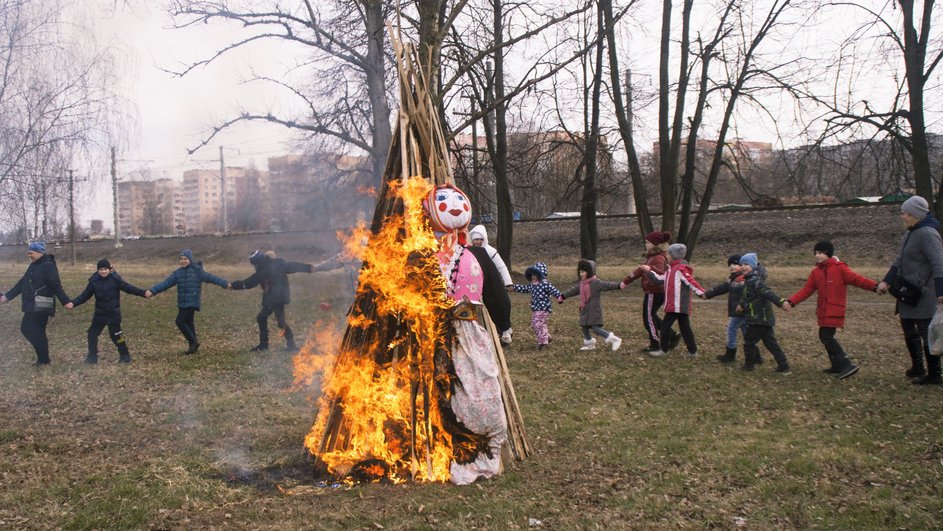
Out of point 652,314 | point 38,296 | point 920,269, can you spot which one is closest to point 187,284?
point 38,296

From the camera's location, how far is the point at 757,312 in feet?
29.9

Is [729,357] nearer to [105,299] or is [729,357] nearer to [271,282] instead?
[271,282]

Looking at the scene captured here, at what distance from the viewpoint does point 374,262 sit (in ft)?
18.0

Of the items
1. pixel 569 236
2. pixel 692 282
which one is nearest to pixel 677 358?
pixel 692 282

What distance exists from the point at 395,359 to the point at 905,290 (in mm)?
6017

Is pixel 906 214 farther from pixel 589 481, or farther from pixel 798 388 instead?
pixel 589 481

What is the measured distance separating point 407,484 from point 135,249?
3978 cm

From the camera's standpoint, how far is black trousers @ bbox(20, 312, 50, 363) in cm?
1053

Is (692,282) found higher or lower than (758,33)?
lower

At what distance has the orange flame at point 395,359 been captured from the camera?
5.34 meters

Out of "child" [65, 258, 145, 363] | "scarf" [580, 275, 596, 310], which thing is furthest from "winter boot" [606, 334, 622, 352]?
"child" [65, 258, 145, 363]

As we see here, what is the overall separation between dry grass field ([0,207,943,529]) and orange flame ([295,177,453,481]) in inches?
11.7

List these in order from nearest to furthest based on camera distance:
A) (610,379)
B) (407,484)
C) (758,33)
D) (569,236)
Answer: (407,484), (610,379), (758,33), (569,236)

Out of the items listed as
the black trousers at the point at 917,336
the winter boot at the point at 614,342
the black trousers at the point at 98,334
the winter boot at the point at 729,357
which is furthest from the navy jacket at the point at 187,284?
the black trousers at the point at 917,336
